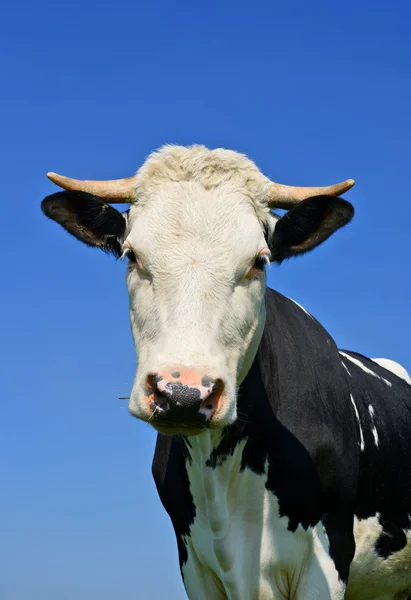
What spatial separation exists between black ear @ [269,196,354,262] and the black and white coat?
0.85 m

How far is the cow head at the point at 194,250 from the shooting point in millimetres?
6074

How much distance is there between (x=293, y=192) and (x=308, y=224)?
11.0 inches

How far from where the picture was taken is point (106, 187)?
25.1 feet

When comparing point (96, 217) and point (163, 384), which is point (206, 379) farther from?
point (96, 217)

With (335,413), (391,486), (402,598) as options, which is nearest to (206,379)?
(335,413)

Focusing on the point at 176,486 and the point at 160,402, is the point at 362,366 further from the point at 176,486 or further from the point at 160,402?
the point at 160,402

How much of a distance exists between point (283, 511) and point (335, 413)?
3.43 feet

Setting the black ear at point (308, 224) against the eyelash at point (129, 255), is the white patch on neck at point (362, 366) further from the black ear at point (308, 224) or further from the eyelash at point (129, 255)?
the eyelash at point (129, 255)

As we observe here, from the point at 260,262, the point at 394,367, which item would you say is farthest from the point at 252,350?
the point at 394,367

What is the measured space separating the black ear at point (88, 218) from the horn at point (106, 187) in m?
0.11

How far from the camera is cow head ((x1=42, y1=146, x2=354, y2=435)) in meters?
6.07

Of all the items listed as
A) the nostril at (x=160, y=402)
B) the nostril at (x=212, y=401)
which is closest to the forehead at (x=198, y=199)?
the nostril at (x=212, y=401)

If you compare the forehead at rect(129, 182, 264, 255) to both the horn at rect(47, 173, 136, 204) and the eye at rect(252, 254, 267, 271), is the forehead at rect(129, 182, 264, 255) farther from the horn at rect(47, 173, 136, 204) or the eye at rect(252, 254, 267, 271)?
the horn at rect(47, 173, 136, 204)

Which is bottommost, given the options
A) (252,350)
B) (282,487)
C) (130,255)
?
(282,487)
